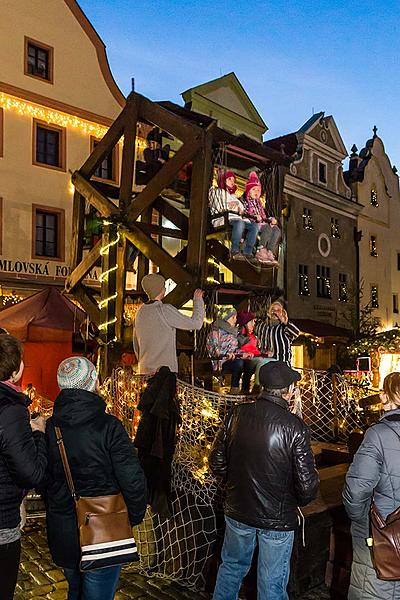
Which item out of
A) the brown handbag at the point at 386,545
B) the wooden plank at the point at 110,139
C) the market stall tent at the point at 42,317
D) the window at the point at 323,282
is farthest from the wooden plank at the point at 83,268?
the window at the point at 323,282

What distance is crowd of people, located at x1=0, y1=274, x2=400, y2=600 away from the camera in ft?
11.3

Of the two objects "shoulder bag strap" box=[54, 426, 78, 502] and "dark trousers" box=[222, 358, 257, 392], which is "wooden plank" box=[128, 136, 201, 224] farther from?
"shoulder bag strap" box=[54, 426, 78, 502]

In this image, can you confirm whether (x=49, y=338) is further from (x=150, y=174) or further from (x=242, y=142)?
(x=242, y=142)

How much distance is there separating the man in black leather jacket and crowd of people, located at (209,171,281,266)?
10.1 feet

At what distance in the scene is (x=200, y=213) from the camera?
6.84 meters

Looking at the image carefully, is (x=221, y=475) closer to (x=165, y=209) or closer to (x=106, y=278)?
(x=106, y=278)

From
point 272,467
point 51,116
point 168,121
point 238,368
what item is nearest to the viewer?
point 272,467

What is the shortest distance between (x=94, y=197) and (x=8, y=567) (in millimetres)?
6213

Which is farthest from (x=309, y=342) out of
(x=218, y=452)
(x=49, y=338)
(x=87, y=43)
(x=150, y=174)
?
(x=218, y=452)

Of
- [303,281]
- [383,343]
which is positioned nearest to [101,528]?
[383,343]

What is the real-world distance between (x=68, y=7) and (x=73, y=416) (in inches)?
702

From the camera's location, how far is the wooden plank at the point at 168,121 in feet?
23.3

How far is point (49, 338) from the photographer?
1493 centimetres

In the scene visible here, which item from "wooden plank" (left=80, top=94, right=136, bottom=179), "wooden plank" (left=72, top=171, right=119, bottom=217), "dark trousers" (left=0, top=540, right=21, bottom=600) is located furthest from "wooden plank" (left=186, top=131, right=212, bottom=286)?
"dark trousers" (left=0, top=540, right=21, bottom=600)
